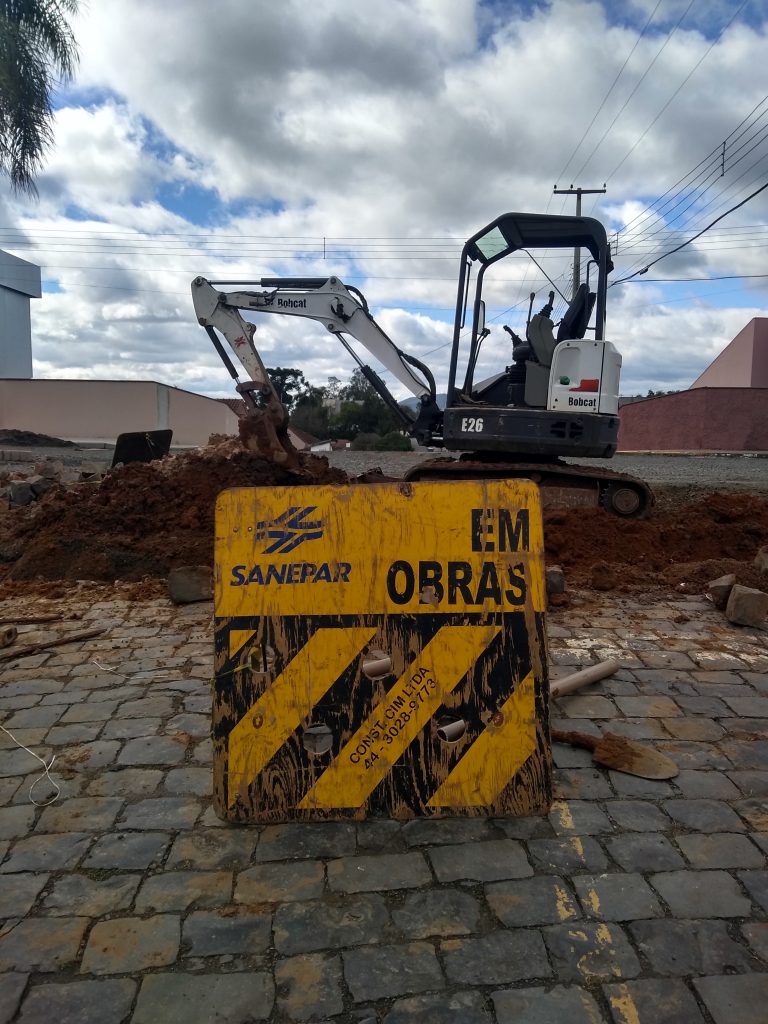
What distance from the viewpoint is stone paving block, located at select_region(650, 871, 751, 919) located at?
246 centimetres

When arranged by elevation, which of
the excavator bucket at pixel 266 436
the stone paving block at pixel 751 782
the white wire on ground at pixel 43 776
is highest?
the excavator bucket at pixel 266 436

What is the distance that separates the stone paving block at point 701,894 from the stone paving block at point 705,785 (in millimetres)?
533

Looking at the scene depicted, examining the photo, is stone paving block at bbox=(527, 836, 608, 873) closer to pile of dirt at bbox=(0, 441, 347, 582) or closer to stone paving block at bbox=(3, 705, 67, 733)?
stone paving block at bbox=(3, 705, 67, 733)

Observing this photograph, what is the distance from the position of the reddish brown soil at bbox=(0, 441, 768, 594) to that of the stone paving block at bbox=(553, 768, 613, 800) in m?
3.53

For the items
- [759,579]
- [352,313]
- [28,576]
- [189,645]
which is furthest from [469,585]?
[352,313]

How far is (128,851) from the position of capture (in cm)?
278

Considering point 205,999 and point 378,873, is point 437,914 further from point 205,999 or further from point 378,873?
point 205,999

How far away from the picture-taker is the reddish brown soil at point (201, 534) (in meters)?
7.19

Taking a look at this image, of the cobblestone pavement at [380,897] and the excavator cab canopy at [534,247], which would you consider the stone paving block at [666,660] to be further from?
the excavator cab canopy at [534,247]

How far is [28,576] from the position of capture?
282 inches

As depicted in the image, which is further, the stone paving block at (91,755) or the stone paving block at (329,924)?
the stone paving block at (91,755)

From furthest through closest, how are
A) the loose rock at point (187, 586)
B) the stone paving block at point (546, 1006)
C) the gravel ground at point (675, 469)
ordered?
the gravel ground at point (675, 469)
the loose rock at point (187, 586)
the stone paving block at point (546, 1006)

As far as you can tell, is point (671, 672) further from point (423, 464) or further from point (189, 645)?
point (423, 464)

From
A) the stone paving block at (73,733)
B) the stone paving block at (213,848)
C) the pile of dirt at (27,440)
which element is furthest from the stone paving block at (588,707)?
the pile of dirt at (27,440)
